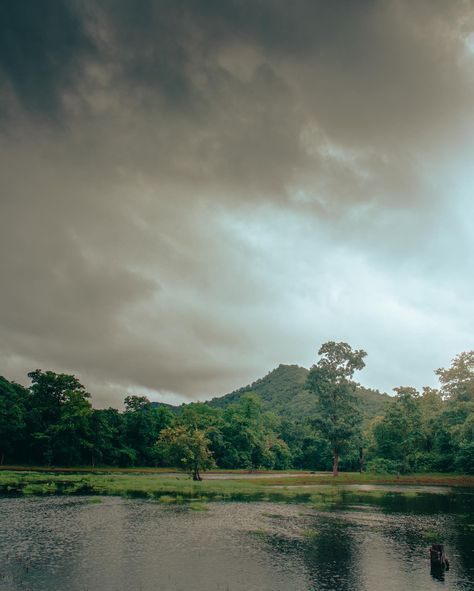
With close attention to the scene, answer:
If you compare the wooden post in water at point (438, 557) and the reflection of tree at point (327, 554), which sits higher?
the wooden post in water at point (438, 557)

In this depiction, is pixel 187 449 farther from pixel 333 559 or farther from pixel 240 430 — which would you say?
pixel 240 430

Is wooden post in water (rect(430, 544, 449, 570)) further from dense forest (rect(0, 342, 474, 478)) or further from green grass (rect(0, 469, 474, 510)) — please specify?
dense forest (rect(0, 342, 474, 478))

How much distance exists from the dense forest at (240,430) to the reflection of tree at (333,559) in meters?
47.3

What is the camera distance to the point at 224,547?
3177 cm

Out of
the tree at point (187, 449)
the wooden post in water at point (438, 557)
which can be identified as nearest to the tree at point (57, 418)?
the tree at point (187, 449)

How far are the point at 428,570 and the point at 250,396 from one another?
446ft

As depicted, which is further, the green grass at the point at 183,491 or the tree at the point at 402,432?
the tree at the point at 402,432

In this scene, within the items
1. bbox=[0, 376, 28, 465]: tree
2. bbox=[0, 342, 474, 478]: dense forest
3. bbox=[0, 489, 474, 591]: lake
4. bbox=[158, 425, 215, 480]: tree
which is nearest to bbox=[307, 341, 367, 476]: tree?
bbox=[0, 342, 474, 478]: dense forest

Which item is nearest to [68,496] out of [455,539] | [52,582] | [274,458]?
[52,582]

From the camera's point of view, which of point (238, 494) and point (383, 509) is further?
point (238, 494)

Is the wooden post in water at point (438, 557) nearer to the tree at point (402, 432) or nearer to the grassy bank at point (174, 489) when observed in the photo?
the grassy bank at point (174, 489)

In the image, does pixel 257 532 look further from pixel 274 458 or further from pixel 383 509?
pixel 274 458

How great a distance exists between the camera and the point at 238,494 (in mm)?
66312

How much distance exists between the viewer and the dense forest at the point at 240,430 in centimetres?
9431
